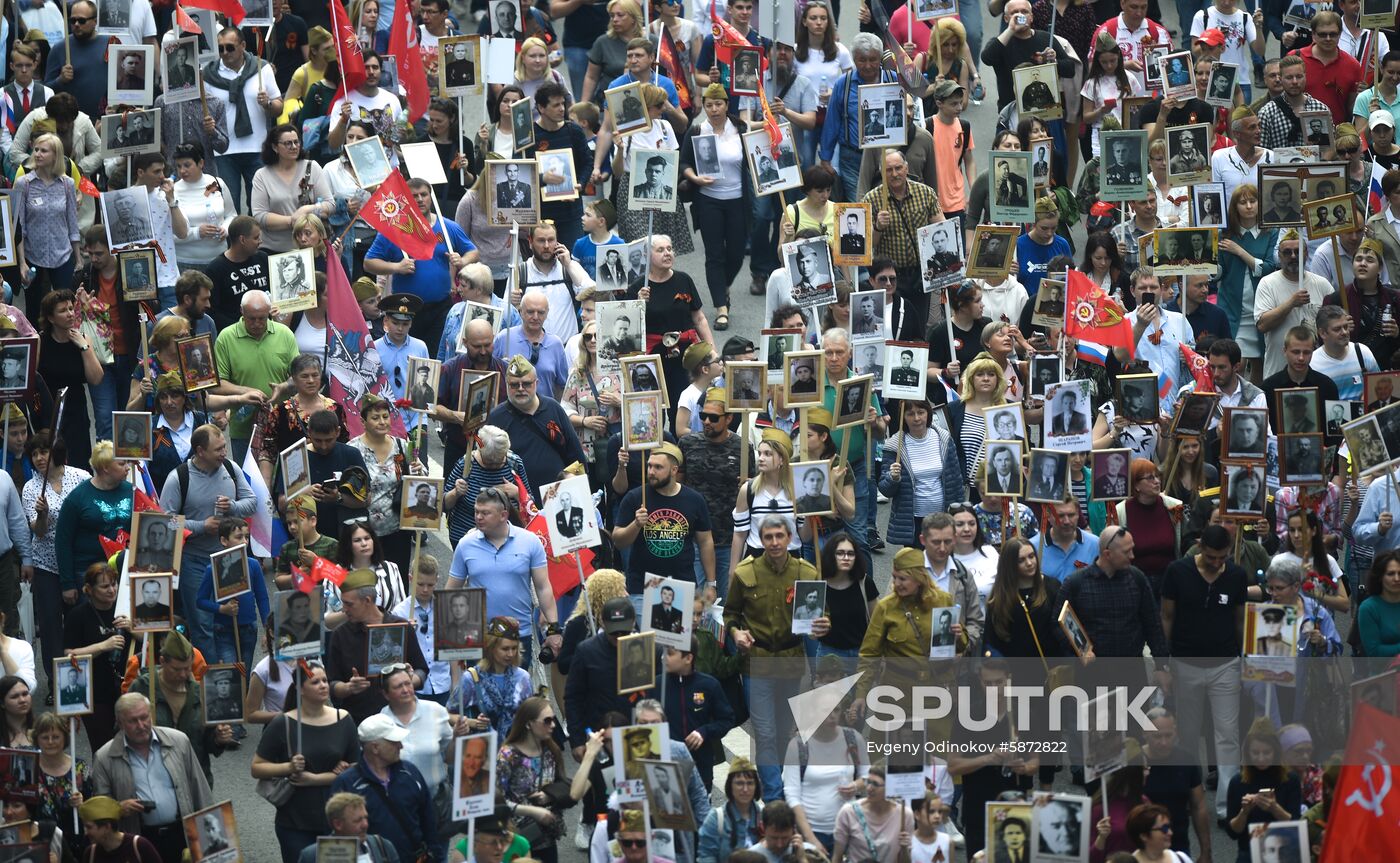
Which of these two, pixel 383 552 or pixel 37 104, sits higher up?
pixel 37 104

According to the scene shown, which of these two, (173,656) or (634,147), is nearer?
(173,656)

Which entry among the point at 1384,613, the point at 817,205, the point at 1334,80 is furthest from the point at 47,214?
the point at 1334,80

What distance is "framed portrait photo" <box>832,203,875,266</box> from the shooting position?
1938cm

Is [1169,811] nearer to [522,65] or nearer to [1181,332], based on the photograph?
[1181,332]

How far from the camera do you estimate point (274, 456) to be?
56.9 ft

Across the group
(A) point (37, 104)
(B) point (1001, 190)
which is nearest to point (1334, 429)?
(B) point (1001, 190)

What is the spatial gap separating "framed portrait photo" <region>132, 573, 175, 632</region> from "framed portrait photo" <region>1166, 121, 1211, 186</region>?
8861 millimetres

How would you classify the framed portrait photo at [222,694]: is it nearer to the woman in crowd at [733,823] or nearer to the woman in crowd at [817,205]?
the woman in crowd at [733,823]

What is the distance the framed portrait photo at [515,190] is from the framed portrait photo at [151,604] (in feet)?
17.2

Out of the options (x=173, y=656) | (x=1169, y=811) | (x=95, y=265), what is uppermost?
(x=95, y=265)

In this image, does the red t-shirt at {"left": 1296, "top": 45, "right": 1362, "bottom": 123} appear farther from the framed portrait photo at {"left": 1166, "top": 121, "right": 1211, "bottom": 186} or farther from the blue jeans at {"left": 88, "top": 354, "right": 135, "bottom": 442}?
the blue jeans at {"left": 88, "top": 354, "right": 135, "bottom": 442}

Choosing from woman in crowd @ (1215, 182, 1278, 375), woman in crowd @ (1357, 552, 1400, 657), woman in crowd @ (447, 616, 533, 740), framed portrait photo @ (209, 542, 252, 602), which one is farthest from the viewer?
woman in crowd @ (1215, 182, 1278, 375)

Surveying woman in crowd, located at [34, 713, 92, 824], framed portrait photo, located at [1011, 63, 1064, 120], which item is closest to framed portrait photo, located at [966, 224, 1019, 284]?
framed portrait photo, located at [1011, 63, 1064, 120]

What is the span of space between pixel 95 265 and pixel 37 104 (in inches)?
113
